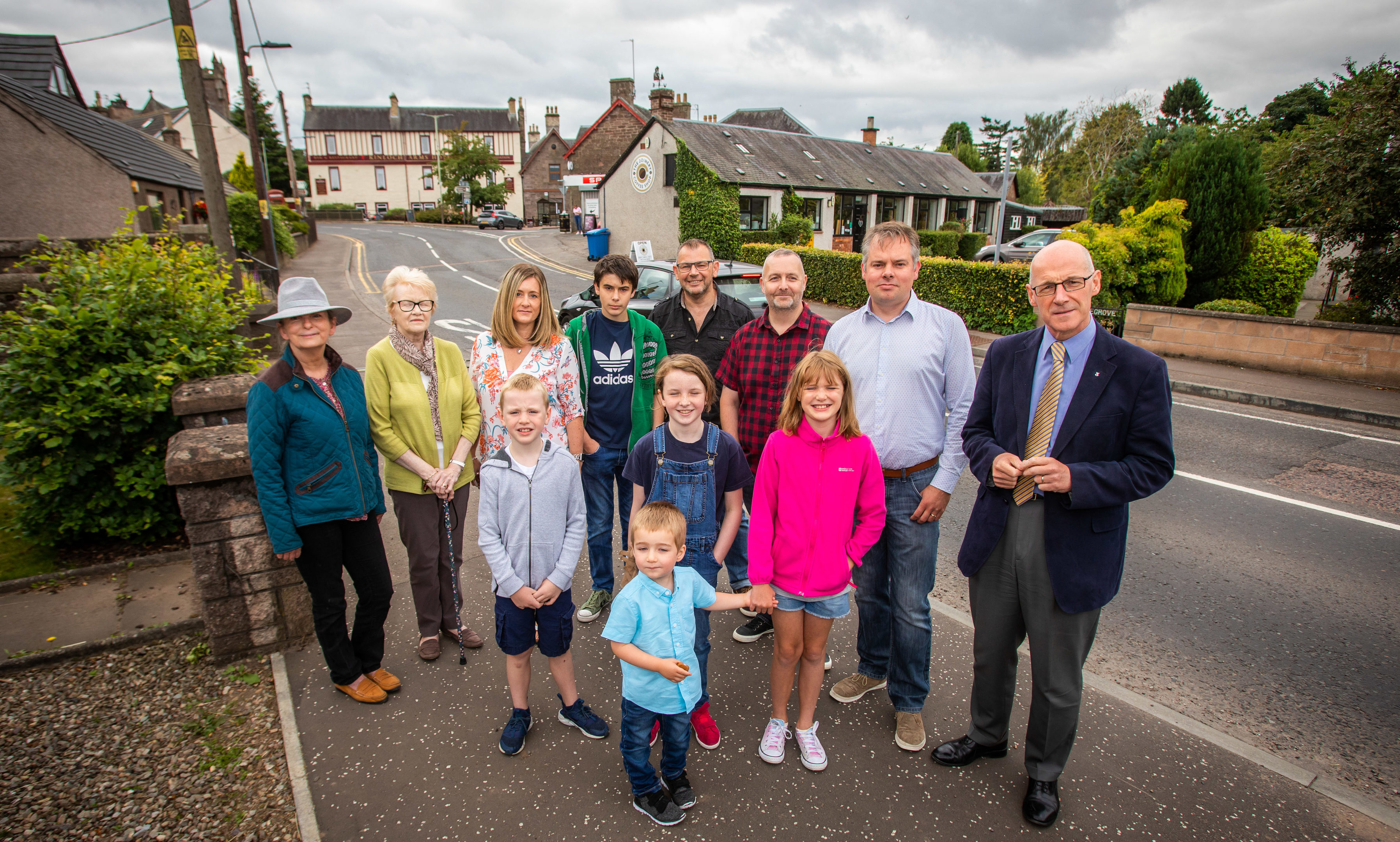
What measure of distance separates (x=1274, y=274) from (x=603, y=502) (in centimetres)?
1651

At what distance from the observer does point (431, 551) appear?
12.5 ft

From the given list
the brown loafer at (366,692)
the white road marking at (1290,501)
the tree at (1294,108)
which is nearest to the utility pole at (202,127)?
the brown loafer at (366,692)

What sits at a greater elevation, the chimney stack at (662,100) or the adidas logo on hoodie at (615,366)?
the chimney stack at (662,100)

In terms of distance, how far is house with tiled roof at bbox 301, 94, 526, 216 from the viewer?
72438 millimetres

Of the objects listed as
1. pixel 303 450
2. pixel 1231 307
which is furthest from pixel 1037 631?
pixel 1231 307

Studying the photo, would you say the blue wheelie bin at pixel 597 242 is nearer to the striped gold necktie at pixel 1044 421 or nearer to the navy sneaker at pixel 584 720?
the navy sneaker at pixel 584 720

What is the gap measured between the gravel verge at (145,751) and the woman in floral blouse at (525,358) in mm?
1751

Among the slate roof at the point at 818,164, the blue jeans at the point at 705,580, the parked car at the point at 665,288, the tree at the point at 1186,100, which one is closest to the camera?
the blue jeans at the point at 705,580

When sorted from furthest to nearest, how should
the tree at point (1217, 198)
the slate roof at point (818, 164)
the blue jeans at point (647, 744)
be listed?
1. the slate roof at point (818, 164)
2. the tree at point (1217, 198)
3. the blue jeans at point (647, 744)

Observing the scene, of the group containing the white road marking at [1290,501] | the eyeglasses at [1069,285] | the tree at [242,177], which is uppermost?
the tree at [242,177]

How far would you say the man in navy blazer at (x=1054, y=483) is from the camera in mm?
2572

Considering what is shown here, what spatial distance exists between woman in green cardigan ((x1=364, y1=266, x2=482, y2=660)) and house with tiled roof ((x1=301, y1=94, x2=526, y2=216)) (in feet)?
243

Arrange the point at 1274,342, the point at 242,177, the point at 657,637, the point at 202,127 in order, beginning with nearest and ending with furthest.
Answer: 1. the point at 657,637
2. the point at 202,127
3. the point at 1274,342
4. the point at 242,177

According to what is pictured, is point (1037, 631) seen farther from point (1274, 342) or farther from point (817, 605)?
point (1274, 342)
